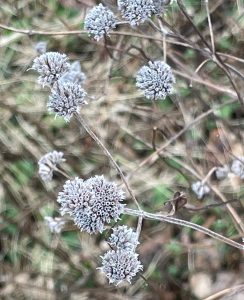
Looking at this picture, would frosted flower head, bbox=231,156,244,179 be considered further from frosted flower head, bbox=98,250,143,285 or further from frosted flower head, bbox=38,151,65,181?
frosted flower head, bbox=98,250,143,285

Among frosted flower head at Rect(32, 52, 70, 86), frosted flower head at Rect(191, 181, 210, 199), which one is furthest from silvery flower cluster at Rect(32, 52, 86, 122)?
frosted flower head at Rect(191, 181, 210, 199)

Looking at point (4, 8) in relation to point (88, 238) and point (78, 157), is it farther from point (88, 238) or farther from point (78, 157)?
point (88, 238)

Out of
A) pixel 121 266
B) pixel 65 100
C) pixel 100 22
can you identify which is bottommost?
pixel 121 266

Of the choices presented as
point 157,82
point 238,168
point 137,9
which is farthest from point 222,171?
point 137,9

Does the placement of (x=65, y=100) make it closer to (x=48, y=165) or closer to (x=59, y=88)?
(x=59, y=88)

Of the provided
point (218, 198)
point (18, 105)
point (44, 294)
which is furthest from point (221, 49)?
point (44, 294)

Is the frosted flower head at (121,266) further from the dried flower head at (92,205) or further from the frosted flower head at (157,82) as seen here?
the frosted flower head at (157,82)
